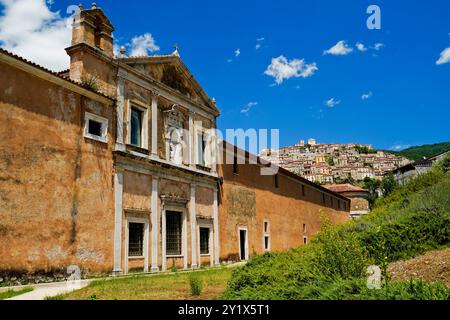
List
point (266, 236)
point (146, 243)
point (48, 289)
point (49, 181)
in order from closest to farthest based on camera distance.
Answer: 1. point (48, 289)
2. point (49, 181)
3. point (146, 243)
4. point (266, 236)

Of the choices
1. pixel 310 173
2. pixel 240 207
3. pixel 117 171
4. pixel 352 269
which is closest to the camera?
pixel 352 269

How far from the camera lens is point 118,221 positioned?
16.1 metres

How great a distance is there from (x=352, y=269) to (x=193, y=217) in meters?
13.7

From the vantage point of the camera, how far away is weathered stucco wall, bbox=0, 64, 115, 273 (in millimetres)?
12188

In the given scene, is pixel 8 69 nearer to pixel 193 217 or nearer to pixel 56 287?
pixel 56 287

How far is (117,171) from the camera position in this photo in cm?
1644

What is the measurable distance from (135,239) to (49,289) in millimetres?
5702

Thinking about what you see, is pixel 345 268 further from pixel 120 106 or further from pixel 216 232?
pixel 216 232

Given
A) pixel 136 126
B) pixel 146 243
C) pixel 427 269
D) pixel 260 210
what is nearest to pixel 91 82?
pixel 136 126

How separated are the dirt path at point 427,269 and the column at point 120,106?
10763 millimetres

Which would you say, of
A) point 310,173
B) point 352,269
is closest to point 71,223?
point 352,269

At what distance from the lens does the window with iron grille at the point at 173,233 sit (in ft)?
63.1

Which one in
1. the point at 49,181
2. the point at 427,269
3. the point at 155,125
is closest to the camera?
the point at 427,269

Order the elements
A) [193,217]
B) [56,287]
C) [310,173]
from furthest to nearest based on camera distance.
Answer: [310,173] < [193,217] < [56,287]
